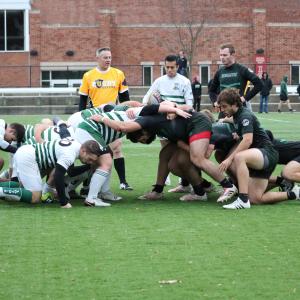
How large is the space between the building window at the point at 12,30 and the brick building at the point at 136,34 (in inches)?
0.4

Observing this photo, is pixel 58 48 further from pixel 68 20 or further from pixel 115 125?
pixel 115 125

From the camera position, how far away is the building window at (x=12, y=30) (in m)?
56.4

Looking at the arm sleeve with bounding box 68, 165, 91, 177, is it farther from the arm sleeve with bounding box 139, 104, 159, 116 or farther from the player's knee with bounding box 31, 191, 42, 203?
the arm sleeve with bounding box 139, 104, 159, 116

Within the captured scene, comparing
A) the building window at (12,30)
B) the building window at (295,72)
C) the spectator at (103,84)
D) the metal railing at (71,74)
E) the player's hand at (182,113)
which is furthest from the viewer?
the building window at (295,72)

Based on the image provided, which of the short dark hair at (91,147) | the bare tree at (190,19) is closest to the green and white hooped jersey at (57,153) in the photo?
the short dark hair at (91,147)

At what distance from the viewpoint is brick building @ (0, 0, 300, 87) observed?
56.5 m

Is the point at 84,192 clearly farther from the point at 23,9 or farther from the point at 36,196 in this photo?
the point at 23,9

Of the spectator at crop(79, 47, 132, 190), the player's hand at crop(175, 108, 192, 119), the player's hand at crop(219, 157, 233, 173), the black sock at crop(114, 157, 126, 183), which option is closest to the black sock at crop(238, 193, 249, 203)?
the player's hand at crop(219, 157, 233, 173)

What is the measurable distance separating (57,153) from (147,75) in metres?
45.6

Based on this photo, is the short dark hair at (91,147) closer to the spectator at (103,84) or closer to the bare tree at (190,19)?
the spectator at (103,84)

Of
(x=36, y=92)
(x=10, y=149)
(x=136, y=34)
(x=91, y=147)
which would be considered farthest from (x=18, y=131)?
(x=136, y=34)

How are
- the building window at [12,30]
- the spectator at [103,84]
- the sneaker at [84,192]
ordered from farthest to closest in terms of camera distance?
the building window at [12,30], the spectator at [103,84], the sneaker at [84,192]

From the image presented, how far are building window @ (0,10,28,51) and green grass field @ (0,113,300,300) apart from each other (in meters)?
45.2

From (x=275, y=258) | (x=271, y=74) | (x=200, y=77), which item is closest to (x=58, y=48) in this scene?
(x=200, y=77)
